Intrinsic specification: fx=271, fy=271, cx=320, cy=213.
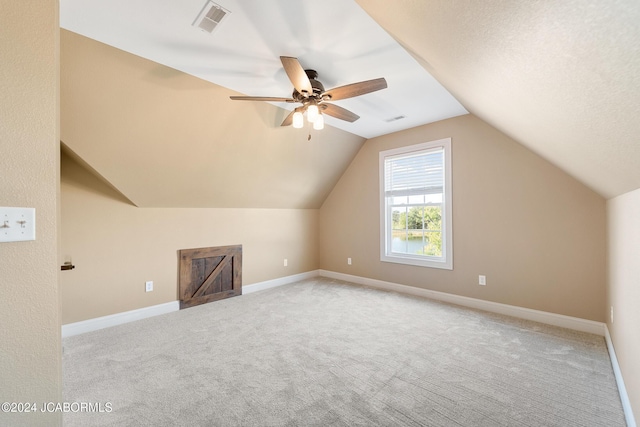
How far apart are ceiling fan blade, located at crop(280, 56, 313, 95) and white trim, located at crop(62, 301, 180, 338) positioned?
3.22 m

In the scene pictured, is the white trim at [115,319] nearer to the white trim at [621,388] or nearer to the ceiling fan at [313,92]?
the ceiling fan at [313,92]

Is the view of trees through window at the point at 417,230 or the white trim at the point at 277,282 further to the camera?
the white trim at the point at 277,282

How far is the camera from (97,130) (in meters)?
2.59

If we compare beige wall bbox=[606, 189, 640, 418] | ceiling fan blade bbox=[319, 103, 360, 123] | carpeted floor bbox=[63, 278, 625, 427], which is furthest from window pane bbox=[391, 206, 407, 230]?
beige wall bbox=[606, 189, 640, 418]

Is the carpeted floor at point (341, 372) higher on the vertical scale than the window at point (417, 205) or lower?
lower

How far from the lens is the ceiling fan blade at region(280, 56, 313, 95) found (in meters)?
1.94

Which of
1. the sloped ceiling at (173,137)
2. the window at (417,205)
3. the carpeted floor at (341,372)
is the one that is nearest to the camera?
the carpeted floor at (341,372)

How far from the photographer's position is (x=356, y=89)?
7.49ft

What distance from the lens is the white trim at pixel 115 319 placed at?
2900mm

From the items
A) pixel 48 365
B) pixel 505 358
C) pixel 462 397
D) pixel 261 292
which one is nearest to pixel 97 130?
pixel 48 365

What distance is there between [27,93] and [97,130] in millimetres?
1976

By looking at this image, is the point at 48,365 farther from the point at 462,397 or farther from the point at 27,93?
the point at 462,397

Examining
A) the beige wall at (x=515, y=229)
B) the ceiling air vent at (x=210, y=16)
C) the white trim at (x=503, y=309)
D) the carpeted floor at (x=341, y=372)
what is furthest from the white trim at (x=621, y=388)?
the ceiling air vent at (x=210, y=16)

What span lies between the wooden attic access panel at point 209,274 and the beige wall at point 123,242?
10 centimetres
